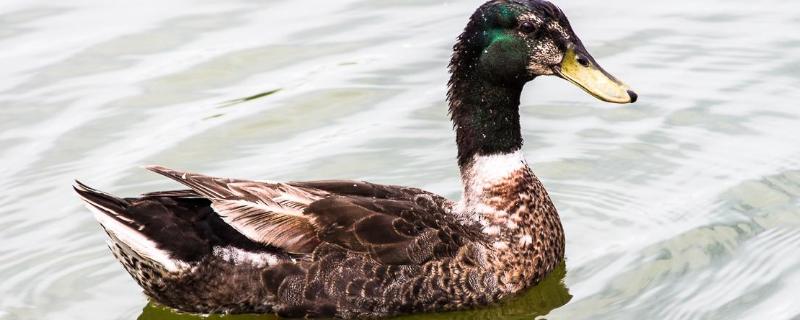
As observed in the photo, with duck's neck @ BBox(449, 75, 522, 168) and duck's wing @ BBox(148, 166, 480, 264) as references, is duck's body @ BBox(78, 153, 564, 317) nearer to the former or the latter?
duck's wing @ BBox(148, 166, 480, 264)

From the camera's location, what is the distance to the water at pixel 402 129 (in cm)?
937

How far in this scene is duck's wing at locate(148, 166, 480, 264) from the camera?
8734 millimetres

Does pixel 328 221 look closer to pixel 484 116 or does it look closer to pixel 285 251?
pixel 285 251

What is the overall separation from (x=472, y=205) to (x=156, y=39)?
15.7 ft

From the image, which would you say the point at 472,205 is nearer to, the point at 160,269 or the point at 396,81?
the point at 160,269

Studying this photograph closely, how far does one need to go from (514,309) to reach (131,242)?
2323mm

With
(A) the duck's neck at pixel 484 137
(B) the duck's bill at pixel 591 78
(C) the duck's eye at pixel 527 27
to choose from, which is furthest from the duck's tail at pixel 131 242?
(B) the duck's bill at pixel 591 78

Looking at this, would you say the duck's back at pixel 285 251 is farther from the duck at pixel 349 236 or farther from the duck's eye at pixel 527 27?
the duck's eye at pixel 527 27

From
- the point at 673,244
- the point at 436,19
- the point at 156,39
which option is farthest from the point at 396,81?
the point at 673,244

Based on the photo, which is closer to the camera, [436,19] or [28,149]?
[28,149]

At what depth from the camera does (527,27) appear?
8.97 meters

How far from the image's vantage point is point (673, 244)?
31.8ft

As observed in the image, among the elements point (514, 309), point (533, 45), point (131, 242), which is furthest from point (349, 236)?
point (533, 45)

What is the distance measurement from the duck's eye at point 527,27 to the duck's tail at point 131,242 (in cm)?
242
